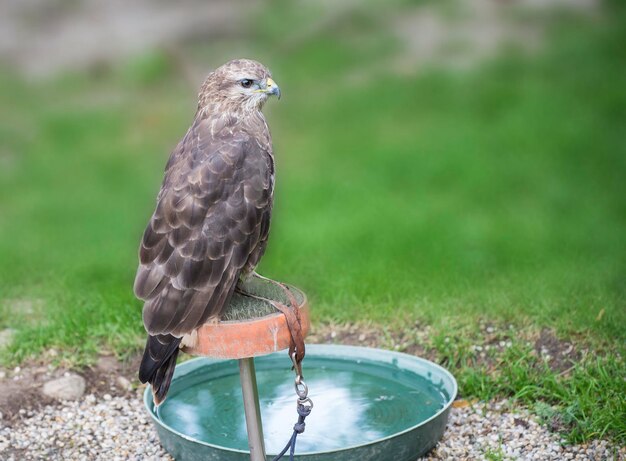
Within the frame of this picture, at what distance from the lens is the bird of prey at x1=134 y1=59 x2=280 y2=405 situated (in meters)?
3.22

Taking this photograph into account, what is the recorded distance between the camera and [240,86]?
3541mm

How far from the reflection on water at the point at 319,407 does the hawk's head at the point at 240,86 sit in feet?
4.35

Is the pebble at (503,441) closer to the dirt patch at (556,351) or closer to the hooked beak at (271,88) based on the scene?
the dirt patch at (556,351)

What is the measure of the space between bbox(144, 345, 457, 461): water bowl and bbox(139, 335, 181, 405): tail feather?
0.90 ft

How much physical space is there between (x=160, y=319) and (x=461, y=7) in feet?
25.8

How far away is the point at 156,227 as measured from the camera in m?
3.34

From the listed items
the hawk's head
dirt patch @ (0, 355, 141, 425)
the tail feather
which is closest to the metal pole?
the tail feather

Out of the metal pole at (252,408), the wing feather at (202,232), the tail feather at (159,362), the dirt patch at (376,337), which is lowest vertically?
the dirt patch at (376,337)

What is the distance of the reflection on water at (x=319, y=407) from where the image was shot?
384cm

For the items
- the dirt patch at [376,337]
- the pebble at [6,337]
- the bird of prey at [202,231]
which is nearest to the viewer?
the bird of prey at [202,231]

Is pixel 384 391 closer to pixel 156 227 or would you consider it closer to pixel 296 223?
pixel 156 227

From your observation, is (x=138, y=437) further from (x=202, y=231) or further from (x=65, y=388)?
(x=202, y=231)

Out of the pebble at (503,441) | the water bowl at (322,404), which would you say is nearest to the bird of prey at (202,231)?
the water bowl at (322,404)

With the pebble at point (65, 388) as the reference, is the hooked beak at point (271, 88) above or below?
above
